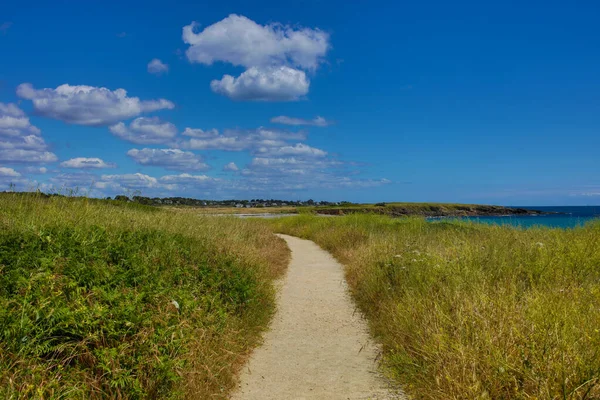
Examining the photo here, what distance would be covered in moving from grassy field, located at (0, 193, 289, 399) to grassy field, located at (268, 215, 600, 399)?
7.92 feet

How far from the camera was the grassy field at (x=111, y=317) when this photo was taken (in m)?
3.96

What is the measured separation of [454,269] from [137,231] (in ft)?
19.8

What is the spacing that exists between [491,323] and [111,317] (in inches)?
168

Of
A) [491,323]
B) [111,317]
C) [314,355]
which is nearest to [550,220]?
[314,355]

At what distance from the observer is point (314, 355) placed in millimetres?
6656

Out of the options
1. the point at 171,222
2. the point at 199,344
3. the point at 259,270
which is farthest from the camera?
the point at 171,222

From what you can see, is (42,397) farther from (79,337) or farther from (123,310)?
(123,310)

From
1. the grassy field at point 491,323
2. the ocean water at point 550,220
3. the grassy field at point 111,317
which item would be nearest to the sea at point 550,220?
the ocean water at point 550,220

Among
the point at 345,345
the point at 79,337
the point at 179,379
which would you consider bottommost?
the point at 345,345

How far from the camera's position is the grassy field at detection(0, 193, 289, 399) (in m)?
3.96

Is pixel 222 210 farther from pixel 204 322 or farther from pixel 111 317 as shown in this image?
pixel 111 317

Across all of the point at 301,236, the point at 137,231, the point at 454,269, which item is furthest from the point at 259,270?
the point at 301,236

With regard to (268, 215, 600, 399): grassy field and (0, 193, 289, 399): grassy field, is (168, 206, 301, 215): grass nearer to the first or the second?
(0, 193, 289, 399): grassy field

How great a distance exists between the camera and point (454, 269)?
24.6ft
